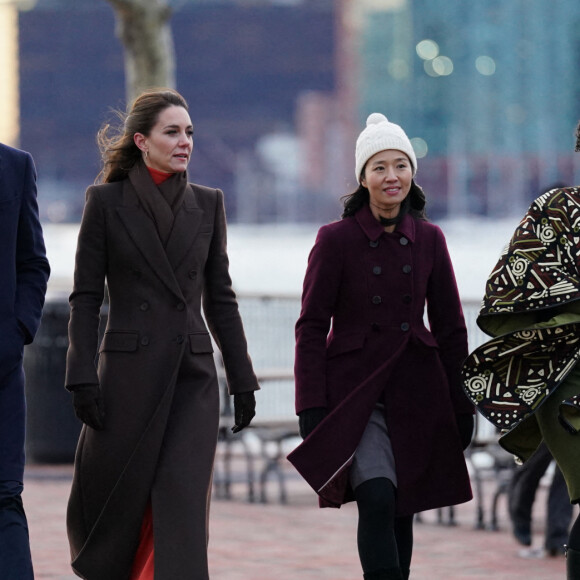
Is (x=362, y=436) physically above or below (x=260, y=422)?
above

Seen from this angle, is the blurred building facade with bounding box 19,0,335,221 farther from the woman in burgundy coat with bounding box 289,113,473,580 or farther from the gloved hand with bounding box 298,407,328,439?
the gloved hand with bounding box 298,407,328,439

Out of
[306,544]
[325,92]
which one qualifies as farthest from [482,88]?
[306,544]

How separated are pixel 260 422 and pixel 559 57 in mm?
96704

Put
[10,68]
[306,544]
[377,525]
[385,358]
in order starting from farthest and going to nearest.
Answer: [10,68] < [306,544] < [385,358] < [377,525]

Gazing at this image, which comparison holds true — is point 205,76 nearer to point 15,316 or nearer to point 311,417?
point 311,417

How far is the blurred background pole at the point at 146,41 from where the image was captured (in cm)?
→ 1212

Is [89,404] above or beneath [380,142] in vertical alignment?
beneath

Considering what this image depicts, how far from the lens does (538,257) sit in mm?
4207

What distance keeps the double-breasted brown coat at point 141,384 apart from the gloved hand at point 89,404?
3cm

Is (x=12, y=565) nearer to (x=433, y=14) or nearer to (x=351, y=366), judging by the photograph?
(x=351, y=366)

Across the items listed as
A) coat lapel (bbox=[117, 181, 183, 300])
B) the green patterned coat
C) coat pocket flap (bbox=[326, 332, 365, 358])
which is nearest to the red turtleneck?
coat lapel (bbox=[117, 181, 183, 300])

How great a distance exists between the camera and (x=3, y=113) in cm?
11012

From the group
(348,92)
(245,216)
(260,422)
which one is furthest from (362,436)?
(348,92)

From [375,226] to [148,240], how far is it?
755 millimetres
